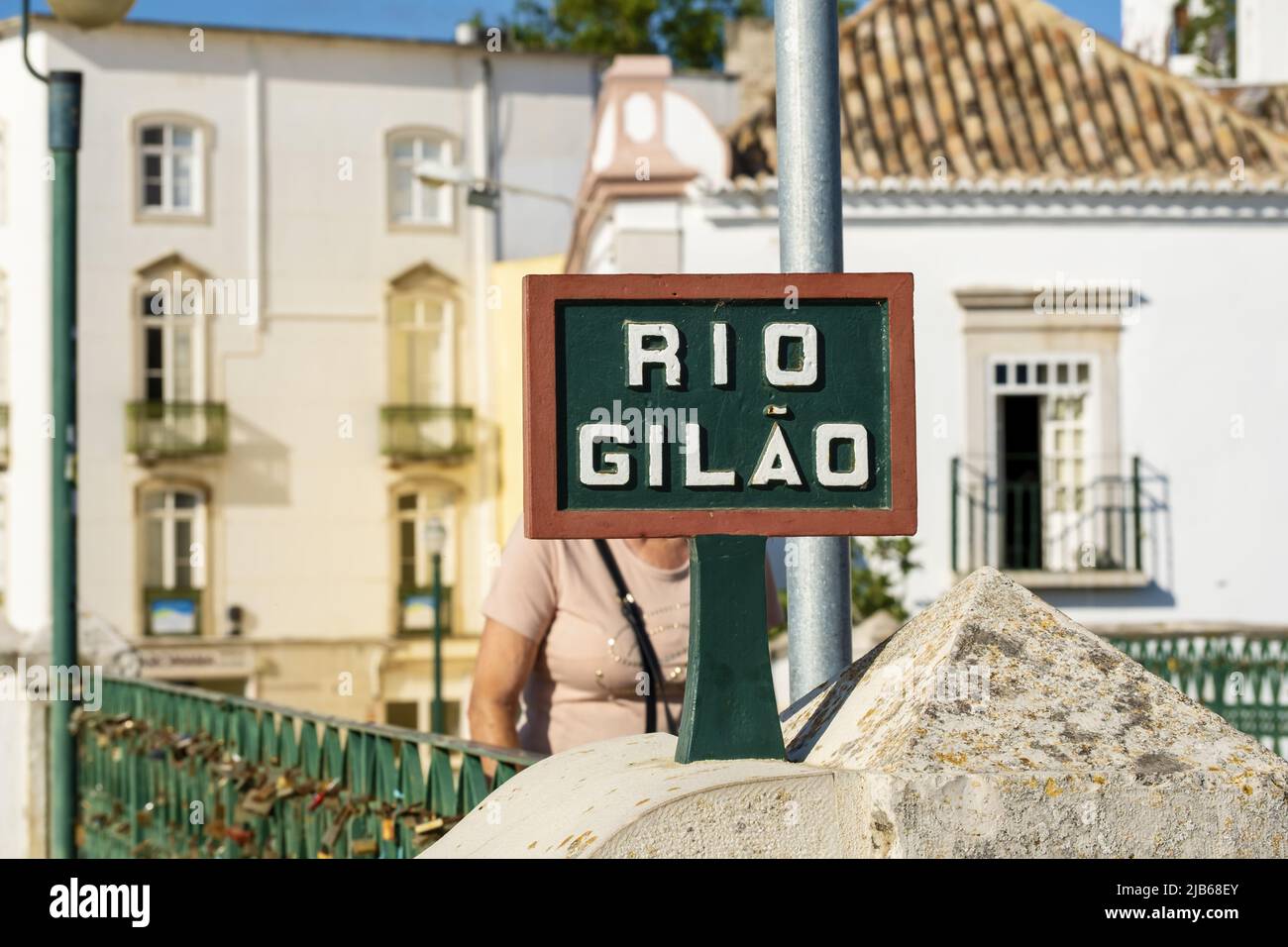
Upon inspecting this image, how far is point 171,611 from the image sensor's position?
33.7 m

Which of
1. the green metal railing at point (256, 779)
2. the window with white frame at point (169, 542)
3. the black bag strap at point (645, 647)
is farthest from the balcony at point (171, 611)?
the black bag strap at point (645, 647)

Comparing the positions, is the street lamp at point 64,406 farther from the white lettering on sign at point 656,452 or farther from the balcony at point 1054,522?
the balcony at point 1054,522

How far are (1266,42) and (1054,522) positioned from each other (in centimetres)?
807

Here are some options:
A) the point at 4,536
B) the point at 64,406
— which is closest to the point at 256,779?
the point at 64,406

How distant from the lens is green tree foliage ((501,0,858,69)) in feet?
147

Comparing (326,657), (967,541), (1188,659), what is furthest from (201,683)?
(1188,659)

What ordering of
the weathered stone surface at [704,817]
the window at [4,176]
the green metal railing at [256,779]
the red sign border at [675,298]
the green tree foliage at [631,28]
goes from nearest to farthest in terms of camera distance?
the weathered stone surface at [704,817]
the red sign border at [675,298]
the green metal railing at [256,779]
the window at [4,176]
the green tree foliage at [631,28]

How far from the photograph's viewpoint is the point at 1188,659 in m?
13.1

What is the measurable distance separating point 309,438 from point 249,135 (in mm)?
5278

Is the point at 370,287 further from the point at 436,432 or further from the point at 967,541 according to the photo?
the point at 967,541

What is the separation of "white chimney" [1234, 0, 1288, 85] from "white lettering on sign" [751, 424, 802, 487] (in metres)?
20.1

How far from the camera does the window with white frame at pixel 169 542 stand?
33844 millimetres

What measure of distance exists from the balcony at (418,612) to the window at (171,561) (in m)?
3.45

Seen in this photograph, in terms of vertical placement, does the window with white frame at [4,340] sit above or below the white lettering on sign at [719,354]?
above
